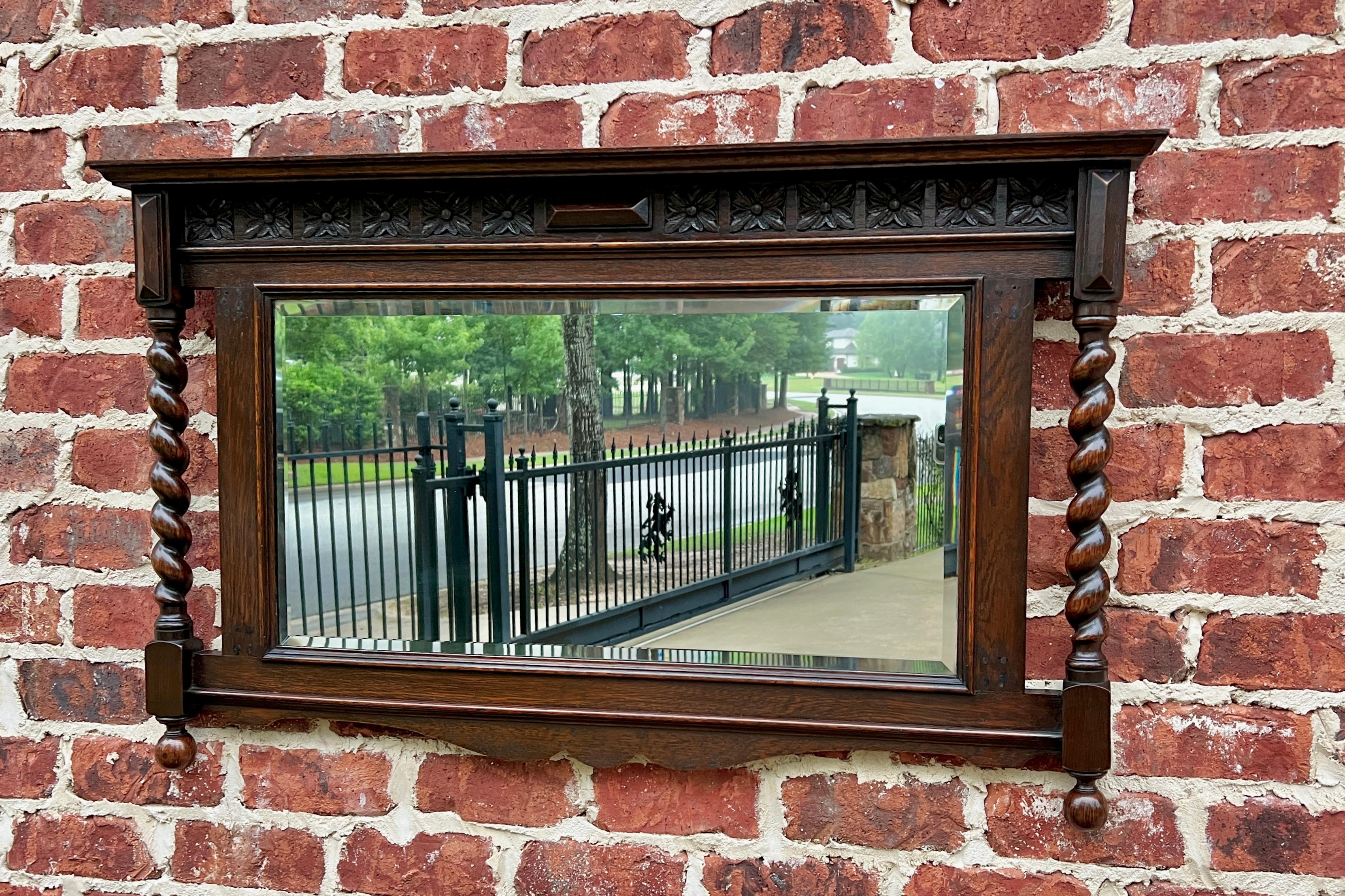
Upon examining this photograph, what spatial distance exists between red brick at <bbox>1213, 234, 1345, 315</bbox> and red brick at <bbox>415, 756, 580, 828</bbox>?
110 centimetres

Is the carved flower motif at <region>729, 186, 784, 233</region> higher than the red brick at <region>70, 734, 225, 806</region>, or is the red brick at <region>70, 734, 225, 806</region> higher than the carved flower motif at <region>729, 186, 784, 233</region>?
the carved flower motif at <region>729, 186, 784, 233</region>

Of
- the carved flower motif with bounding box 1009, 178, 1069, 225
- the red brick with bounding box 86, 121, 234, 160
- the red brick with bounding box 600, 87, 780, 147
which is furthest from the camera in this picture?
the red brick with bounding box 86, 121, 234, 160

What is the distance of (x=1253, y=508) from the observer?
1.27m

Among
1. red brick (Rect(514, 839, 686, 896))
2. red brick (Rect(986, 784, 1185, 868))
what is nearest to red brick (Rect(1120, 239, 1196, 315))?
red brick (Rect(986, 784, 1185, 868))

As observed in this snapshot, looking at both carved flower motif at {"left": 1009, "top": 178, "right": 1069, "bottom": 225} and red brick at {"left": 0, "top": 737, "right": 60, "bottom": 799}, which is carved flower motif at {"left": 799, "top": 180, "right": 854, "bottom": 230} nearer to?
carved flower motif at {"left": 1009, "top": 178, "right": 1069, "bottom": 225}

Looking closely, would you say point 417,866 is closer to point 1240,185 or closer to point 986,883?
point 986,883

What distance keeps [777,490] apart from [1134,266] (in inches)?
21.6

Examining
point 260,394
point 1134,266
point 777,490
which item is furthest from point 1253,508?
point 260,394

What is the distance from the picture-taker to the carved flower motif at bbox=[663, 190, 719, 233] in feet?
4.28

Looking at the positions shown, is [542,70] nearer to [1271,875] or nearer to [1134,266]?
[1134,266]

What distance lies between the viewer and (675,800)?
55.5 inches

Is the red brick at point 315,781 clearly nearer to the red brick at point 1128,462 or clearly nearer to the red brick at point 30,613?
the red brick at point 30,613

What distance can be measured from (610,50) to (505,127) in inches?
7.1

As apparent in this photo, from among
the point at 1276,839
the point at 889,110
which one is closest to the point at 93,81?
the point at 889,110
